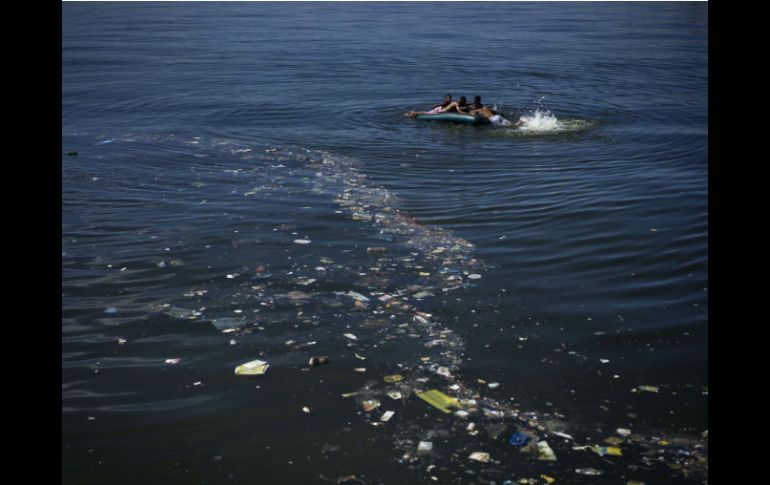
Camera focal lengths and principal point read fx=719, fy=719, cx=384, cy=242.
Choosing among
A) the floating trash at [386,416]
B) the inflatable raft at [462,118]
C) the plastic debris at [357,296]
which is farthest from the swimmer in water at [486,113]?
the floating trash at [386,416]

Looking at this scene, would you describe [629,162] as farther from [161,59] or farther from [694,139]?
[161,59]

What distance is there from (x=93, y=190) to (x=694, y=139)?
1220cm

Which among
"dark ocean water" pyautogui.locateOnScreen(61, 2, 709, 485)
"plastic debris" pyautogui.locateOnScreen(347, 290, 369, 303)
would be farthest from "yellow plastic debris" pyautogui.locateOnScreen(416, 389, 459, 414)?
"plastic debris" pyautogui.locateOnScreen(347, 290, 369, 303)

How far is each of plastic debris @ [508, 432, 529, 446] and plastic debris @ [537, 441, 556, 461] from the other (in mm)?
105

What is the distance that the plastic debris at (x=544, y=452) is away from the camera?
5.08 m

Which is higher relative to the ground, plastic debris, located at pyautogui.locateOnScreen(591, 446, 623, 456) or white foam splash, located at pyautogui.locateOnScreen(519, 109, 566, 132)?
white foam splash, located at pyautogui.locateOnScreen(519, 109, 566, 132)

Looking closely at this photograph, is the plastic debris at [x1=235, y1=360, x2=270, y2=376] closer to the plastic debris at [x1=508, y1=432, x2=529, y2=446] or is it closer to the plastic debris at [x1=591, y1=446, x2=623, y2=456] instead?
the plastic debris at [x1=508, y1=432, x2=529, y2=446]

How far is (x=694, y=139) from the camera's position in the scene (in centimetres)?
1555

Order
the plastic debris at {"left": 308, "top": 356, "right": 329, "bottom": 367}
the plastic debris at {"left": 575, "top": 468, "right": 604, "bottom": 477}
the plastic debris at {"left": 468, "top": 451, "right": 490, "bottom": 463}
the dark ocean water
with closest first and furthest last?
the plastic debris at {"left": 575, "top": 468, "right": 604, "bottom": 477} → the plastic debris at {"left": 468, "top": 451, "right": 490, "bottom": 463} → the dark ocean water → the plastic debris at {"left": 308, "top": 356, "right": 329, "bottom": 367}

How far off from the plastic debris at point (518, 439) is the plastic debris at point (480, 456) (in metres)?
0.26

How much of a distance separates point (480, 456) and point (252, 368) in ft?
7.45

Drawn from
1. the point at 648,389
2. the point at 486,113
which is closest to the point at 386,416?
the point at 648,389

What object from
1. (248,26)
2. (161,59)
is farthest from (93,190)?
(248,26)

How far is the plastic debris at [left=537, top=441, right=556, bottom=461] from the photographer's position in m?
5.08
